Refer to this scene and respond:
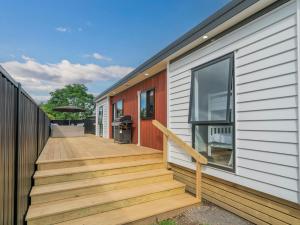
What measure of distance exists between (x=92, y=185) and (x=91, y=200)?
319 mm

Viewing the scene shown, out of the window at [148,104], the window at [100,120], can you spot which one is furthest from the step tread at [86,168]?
the window at [100,120]

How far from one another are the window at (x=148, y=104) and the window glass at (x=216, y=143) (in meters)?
2.50

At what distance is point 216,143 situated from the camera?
11.6 feet

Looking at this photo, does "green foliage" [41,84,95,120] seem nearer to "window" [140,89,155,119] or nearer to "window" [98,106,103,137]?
"window" [98,106,103,137]

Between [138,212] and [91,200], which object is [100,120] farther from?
[138,212]

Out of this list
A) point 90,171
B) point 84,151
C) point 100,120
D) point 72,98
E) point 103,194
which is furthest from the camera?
point 72,98

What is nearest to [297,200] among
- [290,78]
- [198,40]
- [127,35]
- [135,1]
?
[290,78]

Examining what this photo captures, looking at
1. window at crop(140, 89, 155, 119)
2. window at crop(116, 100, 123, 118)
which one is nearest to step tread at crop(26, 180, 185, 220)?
window at crop(140, 89, 155, 119)

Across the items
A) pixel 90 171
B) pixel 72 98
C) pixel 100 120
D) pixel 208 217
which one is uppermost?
pixel 72 98

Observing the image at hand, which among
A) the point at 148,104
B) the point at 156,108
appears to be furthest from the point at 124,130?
the point at 156,108

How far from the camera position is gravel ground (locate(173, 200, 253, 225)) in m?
2.87

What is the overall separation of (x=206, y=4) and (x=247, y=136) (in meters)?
7.05

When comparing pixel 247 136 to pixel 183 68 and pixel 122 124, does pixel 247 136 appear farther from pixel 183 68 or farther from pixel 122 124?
pixel 122 124

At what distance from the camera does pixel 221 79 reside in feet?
11.0
